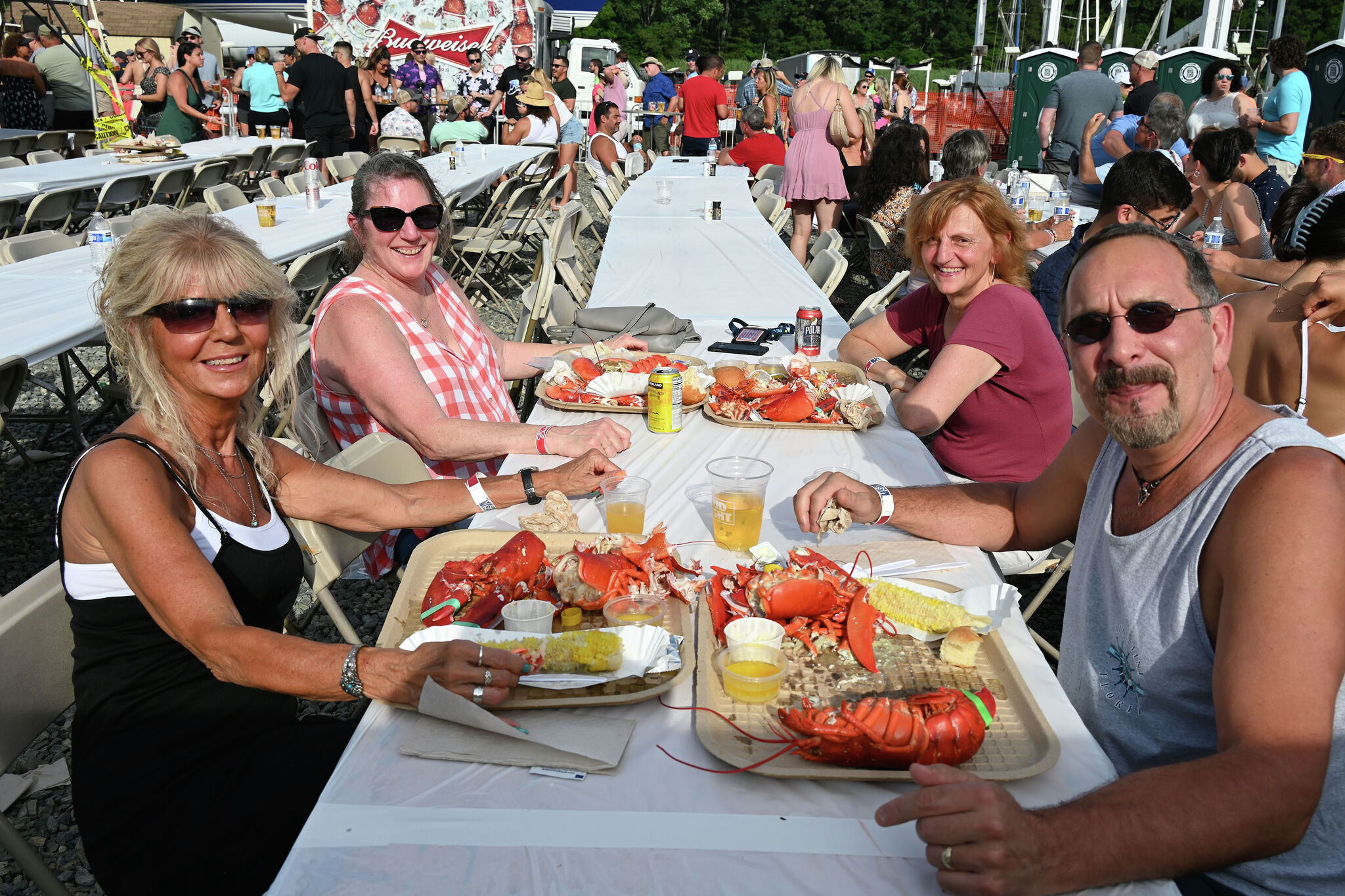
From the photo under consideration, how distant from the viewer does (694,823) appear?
1337 millimetres

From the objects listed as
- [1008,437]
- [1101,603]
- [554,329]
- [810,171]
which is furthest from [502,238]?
[1101,603]

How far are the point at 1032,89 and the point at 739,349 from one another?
14806mm

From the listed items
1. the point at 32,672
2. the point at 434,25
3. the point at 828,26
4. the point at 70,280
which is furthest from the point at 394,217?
the point at 828,26

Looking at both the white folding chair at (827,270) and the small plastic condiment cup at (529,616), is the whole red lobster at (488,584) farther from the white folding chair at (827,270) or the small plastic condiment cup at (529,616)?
the white folding chair at (827,270)

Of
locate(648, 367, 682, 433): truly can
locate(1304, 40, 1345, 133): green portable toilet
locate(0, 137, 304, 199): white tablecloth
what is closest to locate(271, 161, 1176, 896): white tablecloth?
locate(648, 367, 682, 433): truly can

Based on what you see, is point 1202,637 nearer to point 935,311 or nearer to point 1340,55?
point 935,311

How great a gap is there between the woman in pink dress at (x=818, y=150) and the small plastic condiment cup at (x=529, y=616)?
7.47 m

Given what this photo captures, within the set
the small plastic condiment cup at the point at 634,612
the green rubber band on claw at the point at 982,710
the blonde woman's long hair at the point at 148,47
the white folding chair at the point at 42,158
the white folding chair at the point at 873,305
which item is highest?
the blonde woman's long hair at the point at 148,47

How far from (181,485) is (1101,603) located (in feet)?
6.27

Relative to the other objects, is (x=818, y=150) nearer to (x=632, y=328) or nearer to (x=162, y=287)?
(x=632, y=328)

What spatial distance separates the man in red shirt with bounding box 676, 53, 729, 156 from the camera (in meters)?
14.4

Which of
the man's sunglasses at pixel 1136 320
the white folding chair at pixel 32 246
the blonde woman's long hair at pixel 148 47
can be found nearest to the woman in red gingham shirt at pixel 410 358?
the man's sunglasses at pixel 1136 320

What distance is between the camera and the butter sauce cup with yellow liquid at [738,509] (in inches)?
85.1

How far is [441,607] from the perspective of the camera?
1824 mm
